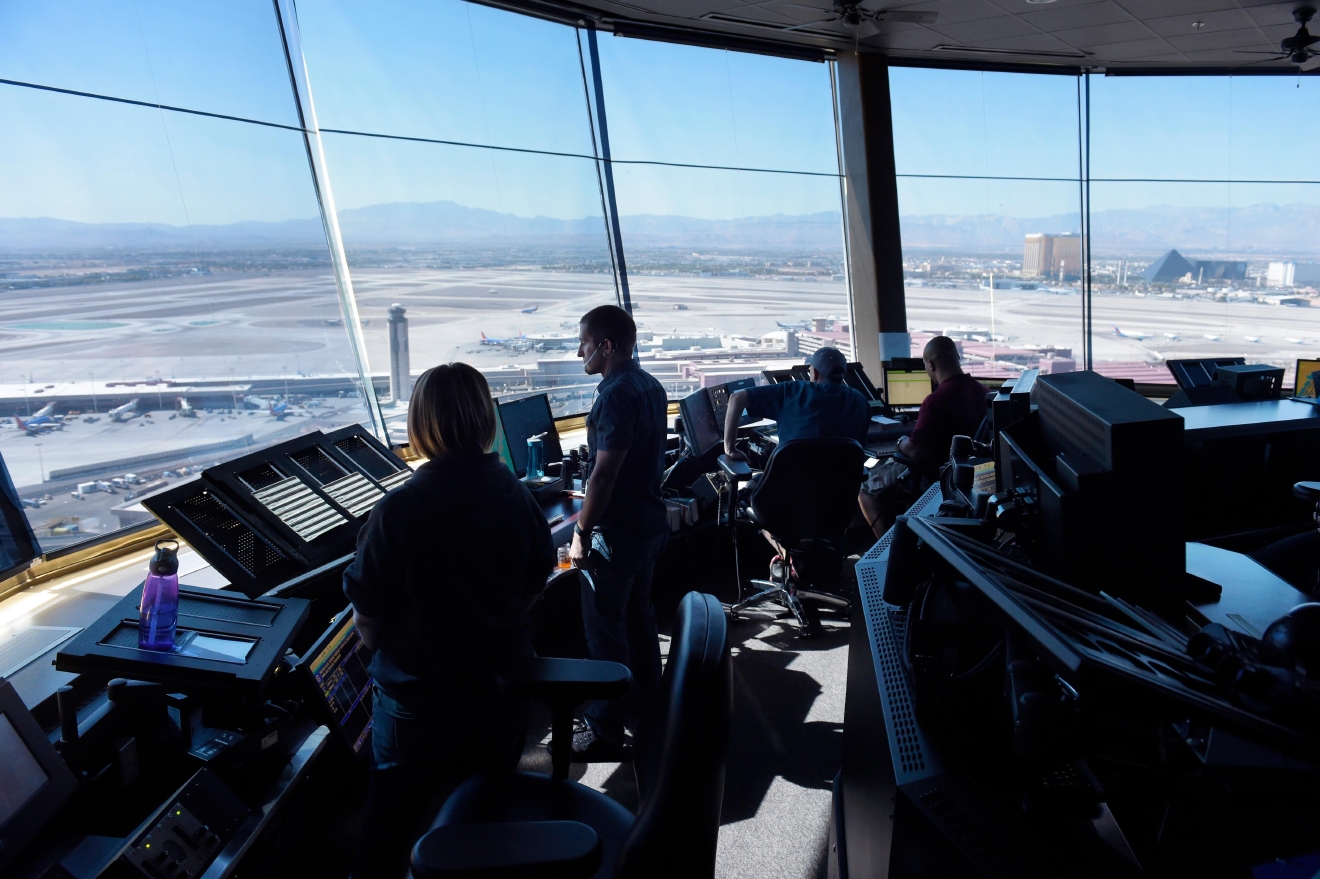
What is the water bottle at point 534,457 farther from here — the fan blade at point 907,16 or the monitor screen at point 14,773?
the fan blade at point 907,16

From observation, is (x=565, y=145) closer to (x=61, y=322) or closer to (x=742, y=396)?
(x=742, y=396)

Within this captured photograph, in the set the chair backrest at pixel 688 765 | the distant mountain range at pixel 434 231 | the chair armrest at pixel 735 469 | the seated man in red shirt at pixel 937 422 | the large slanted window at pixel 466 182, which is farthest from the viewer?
the seated man in red shirt at pixel 937 422

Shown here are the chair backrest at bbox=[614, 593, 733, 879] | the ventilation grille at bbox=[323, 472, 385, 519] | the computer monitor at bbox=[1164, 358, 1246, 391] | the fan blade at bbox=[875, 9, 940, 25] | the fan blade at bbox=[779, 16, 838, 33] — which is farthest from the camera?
the fan blade at bbox=[779, 16, 838, 33]

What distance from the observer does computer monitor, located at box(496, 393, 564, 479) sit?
3.22 metres

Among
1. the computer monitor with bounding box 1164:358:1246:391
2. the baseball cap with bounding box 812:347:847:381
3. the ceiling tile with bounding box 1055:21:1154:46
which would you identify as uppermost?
the ceiling tile with bounding box 1055:21:1154:46

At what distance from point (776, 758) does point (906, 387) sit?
3693 millimetres

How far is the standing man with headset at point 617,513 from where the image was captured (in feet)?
7.95

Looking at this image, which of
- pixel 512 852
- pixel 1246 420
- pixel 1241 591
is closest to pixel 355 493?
pixel 512 852

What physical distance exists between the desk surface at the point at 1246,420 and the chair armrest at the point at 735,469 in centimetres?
196

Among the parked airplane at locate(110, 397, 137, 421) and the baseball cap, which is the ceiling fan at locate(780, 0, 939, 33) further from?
the parked airplane at locate(110, 397, 137, 421)

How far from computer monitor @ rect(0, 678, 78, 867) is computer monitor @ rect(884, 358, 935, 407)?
5.22m

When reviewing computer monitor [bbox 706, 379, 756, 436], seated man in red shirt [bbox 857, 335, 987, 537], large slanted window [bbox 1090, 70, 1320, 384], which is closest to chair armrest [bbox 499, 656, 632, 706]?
seated man in red shirt [bbox 857, 335, 987, 537]

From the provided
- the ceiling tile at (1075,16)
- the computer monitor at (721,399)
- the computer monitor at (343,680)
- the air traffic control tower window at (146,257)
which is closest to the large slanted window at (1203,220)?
the ceiling tile at (1075,16)

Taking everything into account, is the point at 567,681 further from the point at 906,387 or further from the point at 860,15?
the point at 906,387
